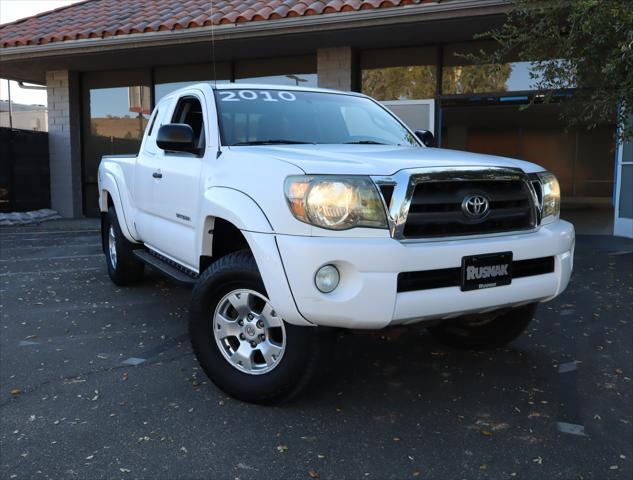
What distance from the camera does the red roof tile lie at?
9.30 m

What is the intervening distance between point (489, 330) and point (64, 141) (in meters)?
12.3

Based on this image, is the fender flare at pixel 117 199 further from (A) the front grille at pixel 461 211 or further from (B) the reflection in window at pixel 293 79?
(B) the reflection in window at pixel 293 79

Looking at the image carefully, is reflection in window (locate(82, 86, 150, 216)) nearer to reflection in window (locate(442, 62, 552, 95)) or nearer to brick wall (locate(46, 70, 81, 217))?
brick wall (locate(46, 70, 81, 217))

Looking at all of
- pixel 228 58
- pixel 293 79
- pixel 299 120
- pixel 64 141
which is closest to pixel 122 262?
pixel 299 120

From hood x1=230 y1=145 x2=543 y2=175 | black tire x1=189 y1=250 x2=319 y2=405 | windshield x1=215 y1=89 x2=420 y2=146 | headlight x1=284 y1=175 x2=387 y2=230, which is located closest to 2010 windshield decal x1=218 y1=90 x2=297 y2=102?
windshield x1=215 y1=89 x2=420 y2=146

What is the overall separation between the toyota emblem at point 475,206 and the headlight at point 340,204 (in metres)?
0.49

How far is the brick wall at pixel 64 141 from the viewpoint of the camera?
1369 centimetres

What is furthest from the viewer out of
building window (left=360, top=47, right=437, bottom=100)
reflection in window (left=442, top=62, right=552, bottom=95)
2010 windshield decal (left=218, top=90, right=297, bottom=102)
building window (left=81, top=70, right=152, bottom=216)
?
building window (left=81, top=70, right=152, bottom=216)

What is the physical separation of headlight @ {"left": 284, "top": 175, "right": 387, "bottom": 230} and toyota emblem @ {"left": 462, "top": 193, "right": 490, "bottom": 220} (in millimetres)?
485

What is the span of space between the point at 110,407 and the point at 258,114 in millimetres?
2143

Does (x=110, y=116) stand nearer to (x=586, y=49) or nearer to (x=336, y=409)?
(x=586, y=49)

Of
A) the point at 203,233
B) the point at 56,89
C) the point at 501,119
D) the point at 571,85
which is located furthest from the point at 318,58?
the point at 501,119

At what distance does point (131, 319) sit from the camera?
205 inches

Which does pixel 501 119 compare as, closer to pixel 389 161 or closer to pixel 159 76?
pixel 159 76
